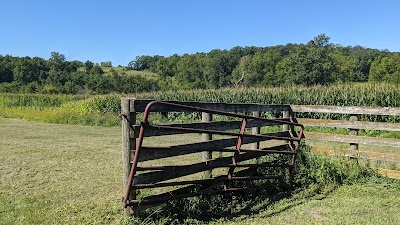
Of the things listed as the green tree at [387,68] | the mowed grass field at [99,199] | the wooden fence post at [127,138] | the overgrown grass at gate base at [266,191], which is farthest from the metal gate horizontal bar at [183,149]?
the green tree at [387,68]

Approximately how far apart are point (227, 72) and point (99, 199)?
2758 inches

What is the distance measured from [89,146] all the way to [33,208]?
20.7 feet

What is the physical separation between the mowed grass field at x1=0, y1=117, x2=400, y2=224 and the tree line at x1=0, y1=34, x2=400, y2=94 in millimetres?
56780

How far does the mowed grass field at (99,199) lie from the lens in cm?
466

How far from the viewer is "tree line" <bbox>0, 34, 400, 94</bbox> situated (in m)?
68.6

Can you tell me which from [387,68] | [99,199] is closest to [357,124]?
[99,199]

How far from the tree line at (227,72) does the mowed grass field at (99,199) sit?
186 feet

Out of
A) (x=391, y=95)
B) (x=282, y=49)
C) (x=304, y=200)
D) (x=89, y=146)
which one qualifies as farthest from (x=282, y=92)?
(x=282, y=49)

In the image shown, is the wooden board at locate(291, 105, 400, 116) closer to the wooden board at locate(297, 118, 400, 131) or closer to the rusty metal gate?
the wooden board at locate(297, 118, 400, 131)

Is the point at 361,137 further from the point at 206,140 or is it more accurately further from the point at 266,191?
the point at 206,140

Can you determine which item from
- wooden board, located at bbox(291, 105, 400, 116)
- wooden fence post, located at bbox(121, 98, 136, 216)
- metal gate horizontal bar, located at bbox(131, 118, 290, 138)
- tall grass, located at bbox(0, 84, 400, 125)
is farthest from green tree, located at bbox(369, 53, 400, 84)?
wooden fence post, located at bbox(121, 98, 136, 216)

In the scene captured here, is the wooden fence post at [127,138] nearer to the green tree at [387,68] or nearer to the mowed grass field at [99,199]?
the mowed grass field at [99,199]

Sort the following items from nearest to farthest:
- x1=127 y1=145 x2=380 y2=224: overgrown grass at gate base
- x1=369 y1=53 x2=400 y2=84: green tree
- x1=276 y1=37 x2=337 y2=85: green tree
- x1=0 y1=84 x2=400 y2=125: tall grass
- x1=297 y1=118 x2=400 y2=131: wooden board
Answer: x1=127 y1=145 x2=380 y2=224: overgrown grass at gate base < x1=297 y1=118 x2=400 y2=131: wooden board < x1=0 y1=84 x2=400 y2=125: tall grass < x1=276 y1=37 x2=337 y2=85: green tree < x1=369 y1=53 x2=400 y2=84: green tree

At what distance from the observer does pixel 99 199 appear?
543cm
